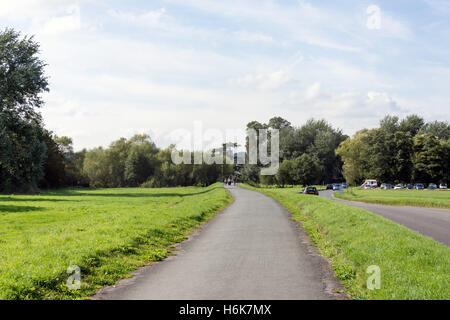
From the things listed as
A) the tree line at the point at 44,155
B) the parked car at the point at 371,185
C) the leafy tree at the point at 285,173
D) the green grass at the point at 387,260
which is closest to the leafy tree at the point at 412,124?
the parked car at the point at 371,185

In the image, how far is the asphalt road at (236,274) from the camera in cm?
766

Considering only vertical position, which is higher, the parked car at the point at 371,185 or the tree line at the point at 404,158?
the tree line at the point at 404,158

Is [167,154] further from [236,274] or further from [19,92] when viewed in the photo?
[236,274]

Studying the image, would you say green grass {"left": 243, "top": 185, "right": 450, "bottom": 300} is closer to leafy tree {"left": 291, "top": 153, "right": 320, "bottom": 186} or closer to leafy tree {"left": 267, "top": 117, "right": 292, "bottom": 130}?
leafy tree {"left": 291, "top": 153, "right": 320, "bottom": 186}

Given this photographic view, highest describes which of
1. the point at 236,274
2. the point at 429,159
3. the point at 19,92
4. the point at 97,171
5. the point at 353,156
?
the point at 19,92

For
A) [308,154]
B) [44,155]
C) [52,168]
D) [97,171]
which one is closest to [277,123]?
[308,154]

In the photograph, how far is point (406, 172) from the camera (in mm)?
91312

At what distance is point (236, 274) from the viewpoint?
9.16m

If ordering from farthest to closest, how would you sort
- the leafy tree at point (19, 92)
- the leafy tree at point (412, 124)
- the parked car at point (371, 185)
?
the leafy tree at point (412, 124) < the parked car at point (371, 185) < the leafy tree at point (19, 92)

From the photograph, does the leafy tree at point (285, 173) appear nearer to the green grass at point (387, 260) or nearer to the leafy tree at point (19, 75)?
the leafy tree at point (19, 75)

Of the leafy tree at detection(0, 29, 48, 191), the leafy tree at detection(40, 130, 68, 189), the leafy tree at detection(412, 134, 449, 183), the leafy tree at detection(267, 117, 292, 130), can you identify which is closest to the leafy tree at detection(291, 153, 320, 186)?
the leafy tree at detection(412, 134, 449, 183)

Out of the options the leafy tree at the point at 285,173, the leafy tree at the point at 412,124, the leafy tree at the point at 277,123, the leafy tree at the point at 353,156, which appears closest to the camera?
the leafy tree at the point at 285,173
